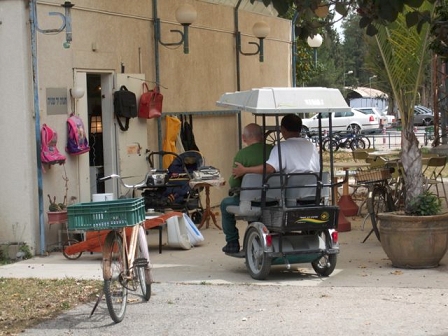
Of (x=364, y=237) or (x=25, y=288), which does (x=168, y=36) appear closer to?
(x=364, y=237)

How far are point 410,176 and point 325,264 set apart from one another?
1.73 m

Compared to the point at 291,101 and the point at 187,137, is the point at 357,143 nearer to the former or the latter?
the point at 187,137

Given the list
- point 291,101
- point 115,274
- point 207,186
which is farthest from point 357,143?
point 115,274

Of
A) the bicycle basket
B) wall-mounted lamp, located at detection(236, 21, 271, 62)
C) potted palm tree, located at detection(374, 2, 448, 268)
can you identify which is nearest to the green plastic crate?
potted palm tree, located at detection(374, 2, 448, 268)

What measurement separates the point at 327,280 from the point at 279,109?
6.10 feet

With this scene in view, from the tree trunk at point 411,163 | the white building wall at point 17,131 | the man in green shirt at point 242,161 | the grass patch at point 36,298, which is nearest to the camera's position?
the grass patch at point 36,298

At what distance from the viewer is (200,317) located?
8594mm

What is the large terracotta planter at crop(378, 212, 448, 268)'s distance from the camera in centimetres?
1070

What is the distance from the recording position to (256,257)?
34.2ft

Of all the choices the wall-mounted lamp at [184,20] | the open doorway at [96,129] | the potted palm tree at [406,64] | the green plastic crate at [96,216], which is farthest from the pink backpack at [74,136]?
the green plastic crate at [96,216]

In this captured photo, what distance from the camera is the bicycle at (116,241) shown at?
8281 millimetres

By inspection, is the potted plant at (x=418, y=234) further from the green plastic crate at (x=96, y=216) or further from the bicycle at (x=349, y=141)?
the bicycle at (x=349, y=141)

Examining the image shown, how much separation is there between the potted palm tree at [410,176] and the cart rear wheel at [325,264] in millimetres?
799

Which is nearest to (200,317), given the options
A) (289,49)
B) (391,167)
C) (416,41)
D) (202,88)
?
(416,41)
